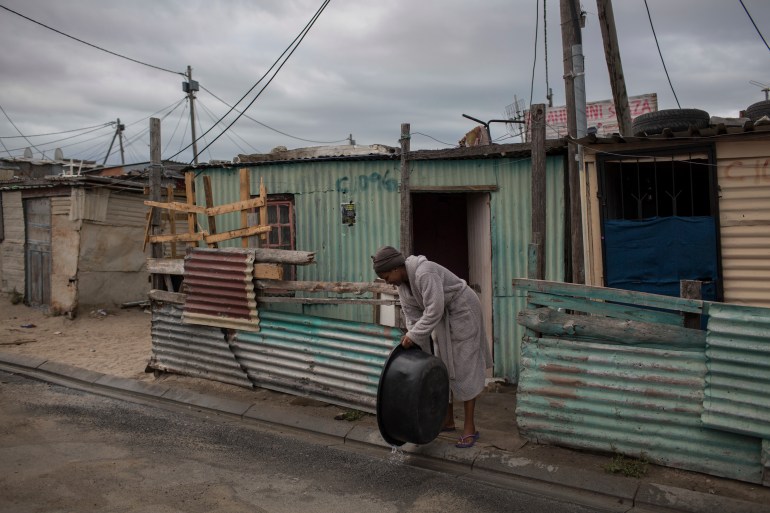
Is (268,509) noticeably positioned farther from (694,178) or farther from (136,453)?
(694,178)

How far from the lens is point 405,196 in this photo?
8.16 m

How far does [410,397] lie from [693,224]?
12.7 ft

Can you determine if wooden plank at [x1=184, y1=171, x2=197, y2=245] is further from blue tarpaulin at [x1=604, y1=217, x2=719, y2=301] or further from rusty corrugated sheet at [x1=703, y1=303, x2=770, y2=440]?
rusty corrugated sheet at [x1=703, y1=303, x2=770, y2=440]

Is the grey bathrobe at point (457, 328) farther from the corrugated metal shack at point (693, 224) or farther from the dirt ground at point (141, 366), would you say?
the corrugated metal shack at point (693, 224)

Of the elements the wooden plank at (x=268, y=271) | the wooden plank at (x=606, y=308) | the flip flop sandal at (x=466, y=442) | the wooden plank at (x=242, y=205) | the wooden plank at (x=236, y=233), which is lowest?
the flip flop sandal at (x=466, y=442)

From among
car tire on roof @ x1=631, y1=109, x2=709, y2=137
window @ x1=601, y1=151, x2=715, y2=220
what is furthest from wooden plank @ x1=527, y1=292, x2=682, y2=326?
car tire on roof @ x1=631, y1=109, x2=709, y2=137

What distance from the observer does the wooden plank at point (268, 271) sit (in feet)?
23.3

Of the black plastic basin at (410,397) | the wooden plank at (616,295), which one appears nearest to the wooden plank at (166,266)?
the black plastic basin at (410,397)

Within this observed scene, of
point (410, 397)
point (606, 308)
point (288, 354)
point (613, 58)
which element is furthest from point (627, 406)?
point (613, 58)

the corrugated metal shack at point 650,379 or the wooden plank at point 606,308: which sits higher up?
the wooden plank at point 606,308

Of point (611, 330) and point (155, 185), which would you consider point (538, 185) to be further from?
point (155, 185)

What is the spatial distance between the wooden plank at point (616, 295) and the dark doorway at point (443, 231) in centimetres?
459

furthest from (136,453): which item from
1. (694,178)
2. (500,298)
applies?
(694,178)

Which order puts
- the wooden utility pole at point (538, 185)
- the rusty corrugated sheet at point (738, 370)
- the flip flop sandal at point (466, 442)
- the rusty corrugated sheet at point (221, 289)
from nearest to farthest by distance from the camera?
the rusty corrugated sheet at point (738, 370) < the flip flop sandal at point (466, 442) < the wooden utility pole at point (538, 185) < the rusty corrugated sheet at point (221, 289)
